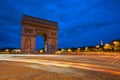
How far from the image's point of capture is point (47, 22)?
3381cm

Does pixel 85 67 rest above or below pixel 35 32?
below

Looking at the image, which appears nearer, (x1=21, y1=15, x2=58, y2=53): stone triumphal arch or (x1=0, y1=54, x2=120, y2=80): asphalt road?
(x1=0, y1=54, x2=120, y2=80): asphalt road

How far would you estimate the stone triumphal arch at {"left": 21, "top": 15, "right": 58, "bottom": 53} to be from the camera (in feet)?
95.9

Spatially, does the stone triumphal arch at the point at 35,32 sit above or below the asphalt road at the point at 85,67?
above

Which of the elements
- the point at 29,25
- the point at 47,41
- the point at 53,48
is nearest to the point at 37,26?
the point at 29,25

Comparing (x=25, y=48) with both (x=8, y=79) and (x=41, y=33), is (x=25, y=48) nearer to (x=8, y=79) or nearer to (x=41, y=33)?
(x=41, y=33)

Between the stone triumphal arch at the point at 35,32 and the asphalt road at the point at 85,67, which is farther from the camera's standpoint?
the stone triumphal arch at the point at 35,32

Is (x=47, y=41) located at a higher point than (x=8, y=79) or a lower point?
higher

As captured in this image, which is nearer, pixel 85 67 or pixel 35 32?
pixel 85 67

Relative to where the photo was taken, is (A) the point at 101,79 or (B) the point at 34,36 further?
(B) the point at 34,36

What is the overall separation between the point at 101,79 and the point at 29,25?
2783 centimetres

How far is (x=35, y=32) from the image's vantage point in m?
31.2

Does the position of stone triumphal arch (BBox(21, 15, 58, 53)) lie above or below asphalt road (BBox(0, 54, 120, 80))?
above

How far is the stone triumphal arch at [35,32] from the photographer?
1151 inches
